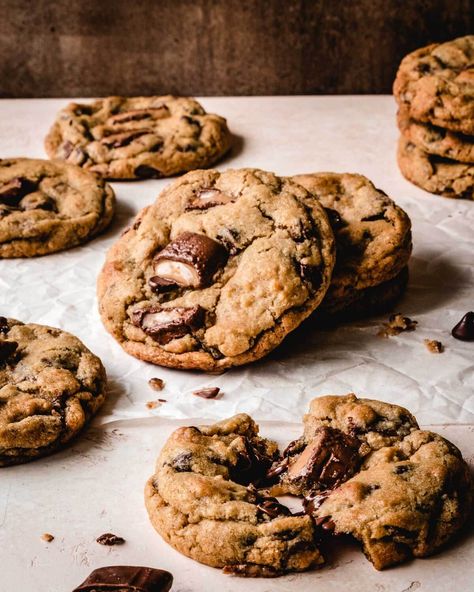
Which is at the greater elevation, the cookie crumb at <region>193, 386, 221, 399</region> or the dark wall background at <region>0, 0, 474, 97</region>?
the dark wall background at <region>0, 0, 474, 97</region>

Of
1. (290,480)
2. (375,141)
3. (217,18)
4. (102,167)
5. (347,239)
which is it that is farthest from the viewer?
(217,18)

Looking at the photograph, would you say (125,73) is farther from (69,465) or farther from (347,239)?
(69,465)

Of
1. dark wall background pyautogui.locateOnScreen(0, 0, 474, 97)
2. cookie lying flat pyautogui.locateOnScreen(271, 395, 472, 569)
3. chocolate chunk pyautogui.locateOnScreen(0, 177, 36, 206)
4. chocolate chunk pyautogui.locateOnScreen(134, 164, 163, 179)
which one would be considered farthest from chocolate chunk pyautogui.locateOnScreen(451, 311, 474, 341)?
dark wall background pyautogui.locateOnScreen(0, 0, 474, 97)

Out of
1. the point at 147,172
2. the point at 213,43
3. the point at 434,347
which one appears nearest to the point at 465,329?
the point at 434,347

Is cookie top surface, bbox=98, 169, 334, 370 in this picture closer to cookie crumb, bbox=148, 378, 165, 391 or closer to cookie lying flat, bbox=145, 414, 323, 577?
cookie crumb, bbox=148, 378, 165, 391

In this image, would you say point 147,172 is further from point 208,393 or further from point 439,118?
point 208,393

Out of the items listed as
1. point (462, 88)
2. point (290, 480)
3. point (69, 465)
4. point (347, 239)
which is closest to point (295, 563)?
point (290, 480)
